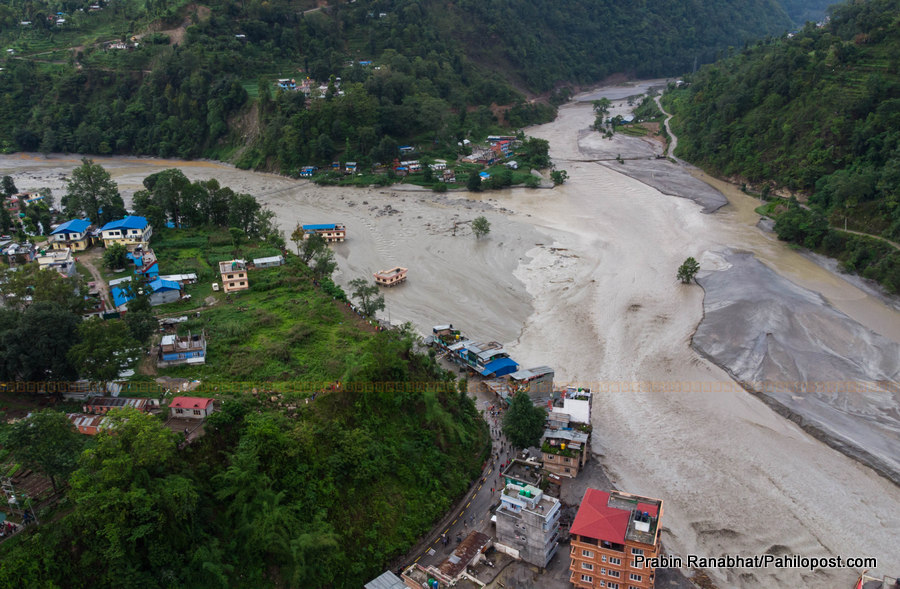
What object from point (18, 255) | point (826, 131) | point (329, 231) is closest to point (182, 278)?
point (18, 255)

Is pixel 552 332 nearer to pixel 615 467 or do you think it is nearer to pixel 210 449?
pixel 615 467

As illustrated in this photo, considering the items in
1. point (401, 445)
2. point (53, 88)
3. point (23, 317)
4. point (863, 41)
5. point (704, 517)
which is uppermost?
point (863, 41)

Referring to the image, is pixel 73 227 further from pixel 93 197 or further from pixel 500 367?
pixel 500 367

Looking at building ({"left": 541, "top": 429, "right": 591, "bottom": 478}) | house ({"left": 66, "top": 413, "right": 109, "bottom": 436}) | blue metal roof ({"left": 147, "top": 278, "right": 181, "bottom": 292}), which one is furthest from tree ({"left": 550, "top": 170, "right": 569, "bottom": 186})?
house ({"left": 66, "top": 413, "right": 109, "bottom": 436})

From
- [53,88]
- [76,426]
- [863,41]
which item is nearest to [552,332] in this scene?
[76,426]

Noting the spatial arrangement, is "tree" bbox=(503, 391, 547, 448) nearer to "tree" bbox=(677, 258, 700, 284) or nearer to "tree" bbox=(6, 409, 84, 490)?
"tree" bbox=(6, 409, 84, 490)

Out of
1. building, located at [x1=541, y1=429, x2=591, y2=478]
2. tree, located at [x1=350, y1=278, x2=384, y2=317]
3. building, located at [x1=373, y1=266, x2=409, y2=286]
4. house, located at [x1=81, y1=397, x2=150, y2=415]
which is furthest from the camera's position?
building, located at [x1=373, y1=266, x2=409, y2=286]

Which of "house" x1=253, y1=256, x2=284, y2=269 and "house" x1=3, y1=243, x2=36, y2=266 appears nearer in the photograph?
A: "house" x1=3, y1=243, x2=36, y2=266
